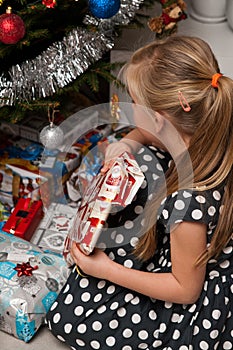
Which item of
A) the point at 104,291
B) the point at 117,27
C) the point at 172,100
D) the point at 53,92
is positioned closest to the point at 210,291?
the point at 104,291

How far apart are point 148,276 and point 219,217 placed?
191mm

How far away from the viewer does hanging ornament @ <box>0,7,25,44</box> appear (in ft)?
4.15

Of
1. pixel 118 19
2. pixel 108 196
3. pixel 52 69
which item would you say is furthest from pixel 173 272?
pixel 118 19

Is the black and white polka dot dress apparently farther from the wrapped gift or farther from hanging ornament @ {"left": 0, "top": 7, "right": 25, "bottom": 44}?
hanging ornament @ {"left": 0, "top": 7, "right": 25, "bottom": 44}

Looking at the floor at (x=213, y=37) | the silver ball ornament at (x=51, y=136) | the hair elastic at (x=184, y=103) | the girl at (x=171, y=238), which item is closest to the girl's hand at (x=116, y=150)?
the girl at (x=171, y=238)

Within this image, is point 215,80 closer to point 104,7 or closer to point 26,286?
point 104,7

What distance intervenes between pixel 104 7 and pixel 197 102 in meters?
0.42

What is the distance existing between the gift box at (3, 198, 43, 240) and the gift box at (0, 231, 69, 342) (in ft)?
0.28

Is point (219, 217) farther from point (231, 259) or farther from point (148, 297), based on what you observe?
point (148, 297)

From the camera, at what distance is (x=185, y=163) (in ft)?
3.74

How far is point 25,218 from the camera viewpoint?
1.57 m

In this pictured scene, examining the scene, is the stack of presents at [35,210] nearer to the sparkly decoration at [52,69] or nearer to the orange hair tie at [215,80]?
the sparkly decoration at [52,69]

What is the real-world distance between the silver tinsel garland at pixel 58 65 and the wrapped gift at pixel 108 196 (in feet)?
1.13

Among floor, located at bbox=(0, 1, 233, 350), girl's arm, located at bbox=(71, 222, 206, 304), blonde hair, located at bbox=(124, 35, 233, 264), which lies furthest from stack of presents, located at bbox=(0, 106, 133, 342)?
blonde hair, located at bbox=(124, 35, 233, 264)
